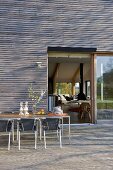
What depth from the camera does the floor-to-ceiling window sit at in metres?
12.6

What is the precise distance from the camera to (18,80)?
11.8 meters

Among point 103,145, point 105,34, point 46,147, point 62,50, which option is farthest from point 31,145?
point 105,34

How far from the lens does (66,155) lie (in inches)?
278

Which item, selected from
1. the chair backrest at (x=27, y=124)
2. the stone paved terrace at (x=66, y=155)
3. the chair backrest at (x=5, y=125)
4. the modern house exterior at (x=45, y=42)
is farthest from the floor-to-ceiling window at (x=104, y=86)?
the chair backrest at (x=5, y=125)

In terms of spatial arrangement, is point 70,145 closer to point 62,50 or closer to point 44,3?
point 62,50

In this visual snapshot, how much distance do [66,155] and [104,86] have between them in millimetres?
6016

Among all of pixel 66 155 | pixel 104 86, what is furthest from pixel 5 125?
pixel 104 86

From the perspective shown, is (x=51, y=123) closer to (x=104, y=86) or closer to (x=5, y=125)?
(x=5, y=125)

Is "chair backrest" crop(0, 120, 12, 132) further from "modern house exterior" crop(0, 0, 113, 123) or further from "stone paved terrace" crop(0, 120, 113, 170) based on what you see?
"modern house exterior" crop(0, 0, 113, 123)

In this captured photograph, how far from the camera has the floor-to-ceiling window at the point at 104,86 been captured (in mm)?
12607

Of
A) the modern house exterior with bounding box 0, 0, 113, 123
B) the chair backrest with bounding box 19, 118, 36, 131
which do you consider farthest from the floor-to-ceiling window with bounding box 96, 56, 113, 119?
the chair backrest with bounding box 19, 118, 36, 131

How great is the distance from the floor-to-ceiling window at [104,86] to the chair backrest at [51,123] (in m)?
4.56

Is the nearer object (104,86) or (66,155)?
(66,155)

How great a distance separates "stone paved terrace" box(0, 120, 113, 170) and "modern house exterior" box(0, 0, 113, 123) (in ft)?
9.29
